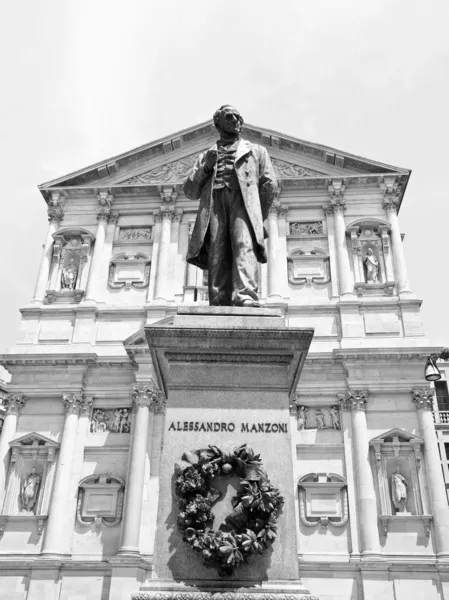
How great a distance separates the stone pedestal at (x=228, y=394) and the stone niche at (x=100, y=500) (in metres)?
14.0

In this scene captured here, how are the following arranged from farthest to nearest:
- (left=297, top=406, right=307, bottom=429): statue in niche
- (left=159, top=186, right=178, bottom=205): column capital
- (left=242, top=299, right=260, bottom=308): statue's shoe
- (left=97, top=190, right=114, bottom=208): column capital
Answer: (left=97, top=190, right=114, bottom=208): column capital → (left=159, top=186, right=178, bottom=205): column capital → (left=297, top=406, right=307, bottom=429): statue in niche → (left=242, top=299, right=260, bottom=308): statue's shoe

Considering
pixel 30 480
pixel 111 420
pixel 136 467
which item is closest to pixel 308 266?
pixel 111 420

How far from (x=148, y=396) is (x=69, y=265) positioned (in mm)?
6974

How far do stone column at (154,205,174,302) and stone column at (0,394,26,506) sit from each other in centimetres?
578

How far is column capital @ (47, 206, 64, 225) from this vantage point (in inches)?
939

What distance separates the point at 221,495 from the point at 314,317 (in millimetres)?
16392

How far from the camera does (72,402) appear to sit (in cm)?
1955

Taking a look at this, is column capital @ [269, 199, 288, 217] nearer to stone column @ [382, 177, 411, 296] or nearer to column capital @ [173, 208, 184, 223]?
column capital @ [173, 208, 184, 223]

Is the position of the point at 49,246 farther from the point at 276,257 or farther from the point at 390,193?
the point at 390,193

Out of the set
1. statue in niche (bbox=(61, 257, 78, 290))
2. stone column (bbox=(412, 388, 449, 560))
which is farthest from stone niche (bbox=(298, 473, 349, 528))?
statue in niche (bbox=(61, 257, 78, 290))

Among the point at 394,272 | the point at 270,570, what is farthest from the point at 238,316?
the point at 394,272

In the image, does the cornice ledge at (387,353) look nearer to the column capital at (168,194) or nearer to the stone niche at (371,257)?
the stone niche at (371,257)

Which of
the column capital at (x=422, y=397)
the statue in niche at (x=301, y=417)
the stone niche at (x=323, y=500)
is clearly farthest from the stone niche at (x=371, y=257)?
the stone niche at (x=323, y=500)

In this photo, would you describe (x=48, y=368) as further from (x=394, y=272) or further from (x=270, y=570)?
(x=270, y=570)
